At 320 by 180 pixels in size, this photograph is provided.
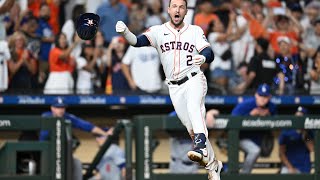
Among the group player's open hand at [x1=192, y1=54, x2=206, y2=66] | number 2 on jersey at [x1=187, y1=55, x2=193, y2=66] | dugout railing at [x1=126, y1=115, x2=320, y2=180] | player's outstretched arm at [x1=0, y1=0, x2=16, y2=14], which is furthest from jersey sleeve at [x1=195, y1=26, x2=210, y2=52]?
player's outstretched arm at [x1=0, y1=0, x2=16, y2=14]

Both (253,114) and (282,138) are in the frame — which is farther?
(253,114)

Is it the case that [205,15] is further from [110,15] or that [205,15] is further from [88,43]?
[88,43]

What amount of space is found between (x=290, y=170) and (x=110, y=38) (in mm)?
3700

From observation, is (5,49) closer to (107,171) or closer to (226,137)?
(107,171)

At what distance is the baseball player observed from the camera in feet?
30.9

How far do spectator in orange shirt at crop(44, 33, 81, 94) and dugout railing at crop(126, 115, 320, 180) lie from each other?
2.24m

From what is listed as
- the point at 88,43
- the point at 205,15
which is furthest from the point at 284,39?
the point at 88,43

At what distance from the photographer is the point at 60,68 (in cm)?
1413

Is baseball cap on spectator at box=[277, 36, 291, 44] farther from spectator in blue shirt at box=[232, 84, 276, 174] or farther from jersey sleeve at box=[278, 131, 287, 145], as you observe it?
jersey sleeve at box=[278, 131, 287, 145]

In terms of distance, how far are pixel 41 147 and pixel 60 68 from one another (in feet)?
8.01

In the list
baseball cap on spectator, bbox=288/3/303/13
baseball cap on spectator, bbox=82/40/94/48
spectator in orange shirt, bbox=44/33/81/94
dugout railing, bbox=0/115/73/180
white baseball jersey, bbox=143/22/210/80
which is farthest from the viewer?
baseball cap on spectator, bbox=288/3/303/13

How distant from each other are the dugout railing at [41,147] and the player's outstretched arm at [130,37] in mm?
2738

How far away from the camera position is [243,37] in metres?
14.8

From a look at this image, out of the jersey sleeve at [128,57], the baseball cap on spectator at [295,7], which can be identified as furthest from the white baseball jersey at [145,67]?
the baseball cap on spectator at [295,7]
